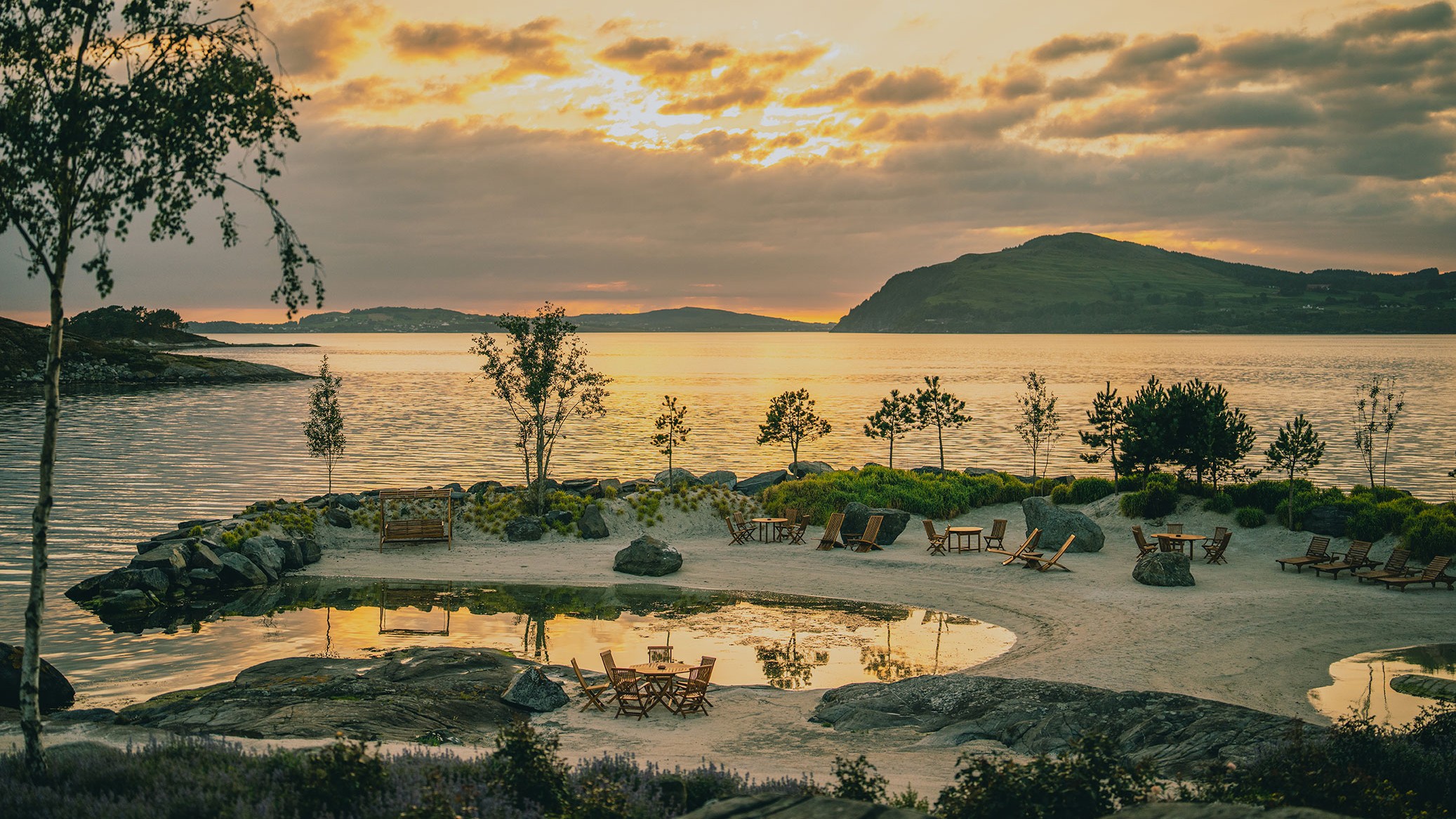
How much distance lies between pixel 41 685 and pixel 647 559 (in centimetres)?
1444

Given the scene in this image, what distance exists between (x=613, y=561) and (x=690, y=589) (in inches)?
137

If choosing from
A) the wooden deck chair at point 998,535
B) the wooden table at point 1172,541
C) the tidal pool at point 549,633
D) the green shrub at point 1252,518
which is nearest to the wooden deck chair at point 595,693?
the tidal pool at point 549,633

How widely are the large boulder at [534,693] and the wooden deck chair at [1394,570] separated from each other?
2105cm

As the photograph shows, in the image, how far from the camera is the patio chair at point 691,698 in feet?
48.8

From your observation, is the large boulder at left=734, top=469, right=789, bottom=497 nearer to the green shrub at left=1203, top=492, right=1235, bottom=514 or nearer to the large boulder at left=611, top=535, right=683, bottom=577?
the large boulder at left=611, top=535, right=683, bottom=577

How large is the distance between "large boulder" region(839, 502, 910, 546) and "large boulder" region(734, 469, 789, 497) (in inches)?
288

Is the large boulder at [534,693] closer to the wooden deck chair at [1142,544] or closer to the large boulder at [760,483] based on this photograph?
the wooden deck chair at [1142,544]

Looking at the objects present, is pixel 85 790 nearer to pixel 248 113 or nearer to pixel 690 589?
pixel 248 113

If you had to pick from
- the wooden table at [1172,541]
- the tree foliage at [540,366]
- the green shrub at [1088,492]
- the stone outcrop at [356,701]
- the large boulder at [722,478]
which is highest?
the tree foliage at [540,366]

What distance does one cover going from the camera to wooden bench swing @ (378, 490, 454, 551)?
2992 centimetres

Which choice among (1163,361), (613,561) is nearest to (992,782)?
(613,561)

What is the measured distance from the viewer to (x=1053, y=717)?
13289mm

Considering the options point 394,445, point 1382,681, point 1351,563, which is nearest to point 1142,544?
point 1351,563

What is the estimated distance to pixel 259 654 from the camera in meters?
19.0
